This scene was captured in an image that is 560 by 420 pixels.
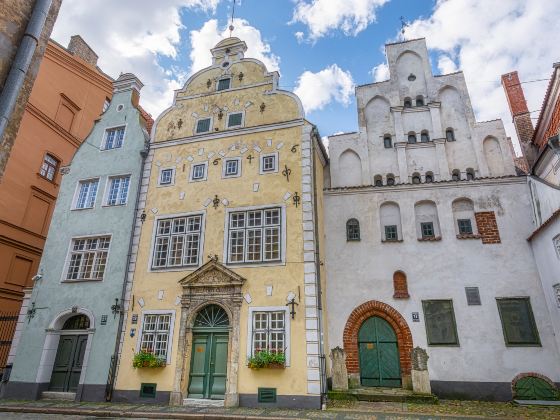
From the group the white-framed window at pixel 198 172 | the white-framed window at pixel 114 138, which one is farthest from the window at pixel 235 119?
the white-framed window at pixel 114 138

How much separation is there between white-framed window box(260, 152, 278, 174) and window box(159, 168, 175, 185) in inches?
159

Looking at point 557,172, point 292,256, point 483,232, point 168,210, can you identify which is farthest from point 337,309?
point 557,172

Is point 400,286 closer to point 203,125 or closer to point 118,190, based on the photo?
point 203,125

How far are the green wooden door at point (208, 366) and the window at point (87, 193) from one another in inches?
320

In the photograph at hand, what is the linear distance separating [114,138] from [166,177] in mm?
4135

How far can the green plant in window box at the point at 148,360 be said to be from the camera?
12.6m

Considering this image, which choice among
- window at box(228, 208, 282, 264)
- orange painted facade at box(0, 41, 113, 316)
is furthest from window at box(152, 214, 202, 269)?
orange painted facade at box(0, 41, 113, 316)

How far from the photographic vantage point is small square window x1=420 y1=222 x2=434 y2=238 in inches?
570

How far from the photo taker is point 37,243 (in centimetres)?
1991

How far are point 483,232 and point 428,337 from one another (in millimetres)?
4505

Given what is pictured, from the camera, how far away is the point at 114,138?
1770 cm

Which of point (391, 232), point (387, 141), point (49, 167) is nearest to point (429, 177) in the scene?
point (387, 141)

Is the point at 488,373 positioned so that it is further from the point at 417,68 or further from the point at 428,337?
the point at 417,68

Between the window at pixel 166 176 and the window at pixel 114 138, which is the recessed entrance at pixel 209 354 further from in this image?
the window at pixel 114 138
